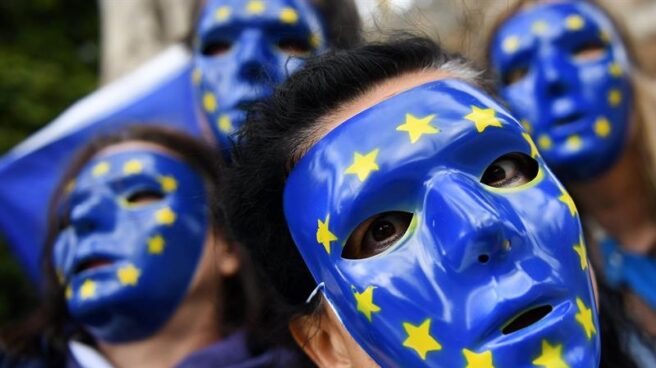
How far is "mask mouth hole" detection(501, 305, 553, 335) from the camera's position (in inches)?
51.4

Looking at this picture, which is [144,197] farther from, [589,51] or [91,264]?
[589,51]

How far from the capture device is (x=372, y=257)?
1.43 m

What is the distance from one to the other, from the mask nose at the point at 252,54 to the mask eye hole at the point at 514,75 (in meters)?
0.90

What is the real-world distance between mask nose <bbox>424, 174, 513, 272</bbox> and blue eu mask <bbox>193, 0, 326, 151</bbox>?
135 centimetres

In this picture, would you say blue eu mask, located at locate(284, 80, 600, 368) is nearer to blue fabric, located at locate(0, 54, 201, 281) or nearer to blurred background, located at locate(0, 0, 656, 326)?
blurred background, located at locate(0, 0, 656, 326)

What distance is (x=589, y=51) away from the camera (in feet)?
9.12

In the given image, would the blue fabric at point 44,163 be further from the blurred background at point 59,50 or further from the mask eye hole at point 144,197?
the mask eye hole at point 144,197

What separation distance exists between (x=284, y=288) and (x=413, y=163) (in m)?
0.48

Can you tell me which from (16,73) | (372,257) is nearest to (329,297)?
(372,257)

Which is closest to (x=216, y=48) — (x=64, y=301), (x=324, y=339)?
(x=64, y=301)

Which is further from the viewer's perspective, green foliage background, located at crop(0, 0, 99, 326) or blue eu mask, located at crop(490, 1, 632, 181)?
green foliage background, located at crop(0, 0, 99, 326)

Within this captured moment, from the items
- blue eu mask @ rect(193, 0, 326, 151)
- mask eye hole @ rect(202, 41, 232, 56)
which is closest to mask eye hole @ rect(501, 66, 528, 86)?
blue eu mask @ rect(193, 0, 326, 151)

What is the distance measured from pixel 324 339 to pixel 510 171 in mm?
545

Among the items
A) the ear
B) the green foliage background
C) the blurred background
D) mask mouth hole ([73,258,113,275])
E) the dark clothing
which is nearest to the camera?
the ear
